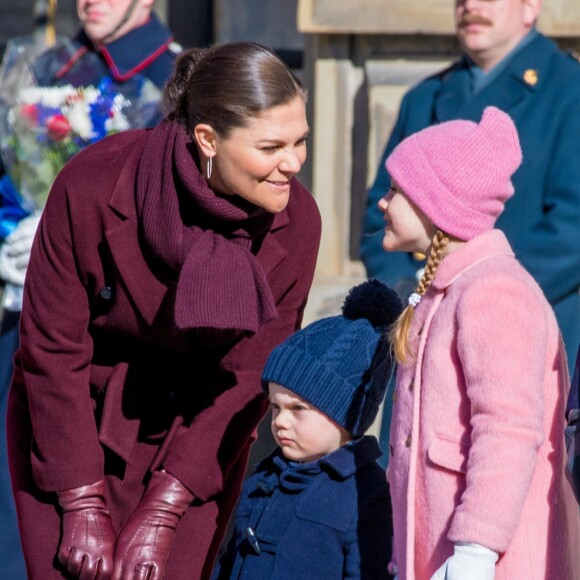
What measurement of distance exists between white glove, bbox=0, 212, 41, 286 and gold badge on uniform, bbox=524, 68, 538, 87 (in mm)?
1481

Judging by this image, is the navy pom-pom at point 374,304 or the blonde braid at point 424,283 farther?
the navy pom-pom at point 374,304

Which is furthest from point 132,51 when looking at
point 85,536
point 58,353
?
point 85,536

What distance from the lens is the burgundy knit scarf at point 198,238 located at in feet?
12.0

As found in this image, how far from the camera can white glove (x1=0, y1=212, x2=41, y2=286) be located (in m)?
4.95

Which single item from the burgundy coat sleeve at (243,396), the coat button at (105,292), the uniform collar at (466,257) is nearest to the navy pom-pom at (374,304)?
the burgundy coat sleeve at (243,396)

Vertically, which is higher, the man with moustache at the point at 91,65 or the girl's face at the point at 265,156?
the girl's face at the point at 265,156

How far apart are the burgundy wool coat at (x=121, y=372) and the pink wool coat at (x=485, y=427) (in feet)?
1.66

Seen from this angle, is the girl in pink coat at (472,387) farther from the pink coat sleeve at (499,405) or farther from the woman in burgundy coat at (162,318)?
the woman in burgundy coat at (162,318)

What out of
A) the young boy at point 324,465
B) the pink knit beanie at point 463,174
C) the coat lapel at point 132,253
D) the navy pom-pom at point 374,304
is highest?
the pink knit beanie at point 463,174

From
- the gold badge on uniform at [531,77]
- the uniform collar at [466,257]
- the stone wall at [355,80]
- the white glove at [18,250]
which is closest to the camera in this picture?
the uniform collar at [466,257]

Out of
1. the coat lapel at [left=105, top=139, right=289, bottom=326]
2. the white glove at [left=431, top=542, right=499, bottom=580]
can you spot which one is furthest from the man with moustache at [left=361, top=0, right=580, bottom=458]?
the white glove at [left=431, top=542, right=499, bottom=580]

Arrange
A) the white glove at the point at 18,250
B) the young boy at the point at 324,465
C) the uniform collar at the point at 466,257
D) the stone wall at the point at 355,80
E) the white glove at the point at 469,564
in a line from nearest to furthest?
the white glove at the point at 469,564, the uniform collar at the point at 466,257, the young boy at the point at 324,465, the white glove at the point at 18,250, the stone wall at the point at 355,80

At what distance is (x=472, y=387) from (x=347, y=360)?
498 millimetres

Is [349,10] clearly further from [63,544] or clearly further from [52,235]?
[63,544]
